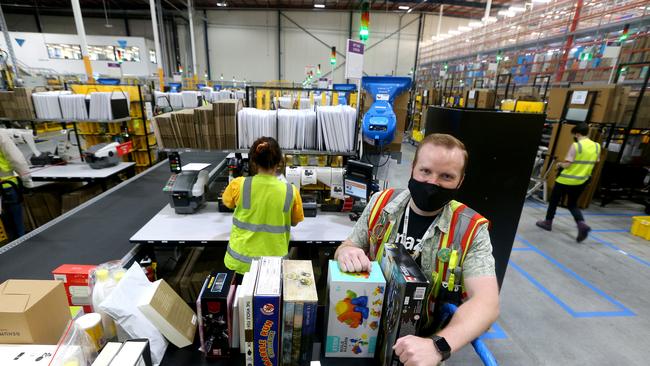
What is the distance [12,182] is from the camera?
3.37m

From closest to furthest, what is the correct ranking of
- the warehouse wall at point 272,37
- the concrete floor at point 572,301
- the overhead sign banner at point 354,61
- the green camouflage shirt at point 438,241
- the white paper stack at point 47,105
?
the green camouflage shirt at point 438,241, the concrete floor at point 572,301, the overhead sign banner at point 354,61, the white paper stack at point 47,105, the warehouse wall at point 272,37

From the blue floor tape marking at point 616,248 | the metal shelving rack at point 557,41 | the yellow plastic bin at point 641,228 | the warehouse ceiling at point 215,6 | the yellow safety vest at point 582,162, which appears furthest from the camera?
the warehouse ceiling at point 215,6

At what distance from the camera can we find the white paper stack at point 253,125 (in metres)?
2.85

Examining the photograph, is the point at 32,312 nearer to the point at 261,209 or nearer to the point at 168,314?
the point at 168,314

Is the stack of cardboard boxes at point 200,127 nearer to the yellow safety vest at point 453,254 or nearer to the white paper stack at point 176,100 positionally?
the yellow safety vest at point 453,254

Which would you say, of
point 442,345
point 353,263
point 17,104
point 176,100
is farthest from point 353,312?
point 176,100

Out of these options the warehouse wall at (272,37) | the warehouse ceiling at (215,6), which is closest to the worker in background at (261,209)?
the warehouse ceiling at (215,6)

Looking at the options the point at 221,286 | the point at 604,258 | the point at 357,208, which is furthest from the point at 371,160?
the point at 604,258

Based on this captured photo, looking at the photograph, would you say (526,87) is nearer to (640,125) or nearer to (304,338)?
(640,125)

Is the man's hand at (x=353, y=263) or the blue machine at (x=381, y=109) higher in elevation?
the blue machine at (x=381, y=109)

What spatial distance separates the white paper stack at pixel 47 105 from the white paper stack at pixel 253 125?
367cm

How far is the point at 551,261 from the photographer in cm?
396

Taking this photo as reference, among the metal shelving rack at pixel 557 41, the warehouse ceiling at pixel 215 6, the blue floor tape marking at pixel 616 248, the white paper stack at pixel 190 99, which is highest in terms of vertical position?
the warehouse ceiling at pixel 215 6

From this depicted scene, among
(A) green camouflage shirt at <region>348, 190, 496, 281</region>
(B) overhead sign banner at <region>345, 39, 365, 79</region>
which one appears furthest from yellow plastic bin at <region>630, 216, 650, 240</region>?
(A) green camouflage shirt at <region>348, 190, 496, 281</region>
